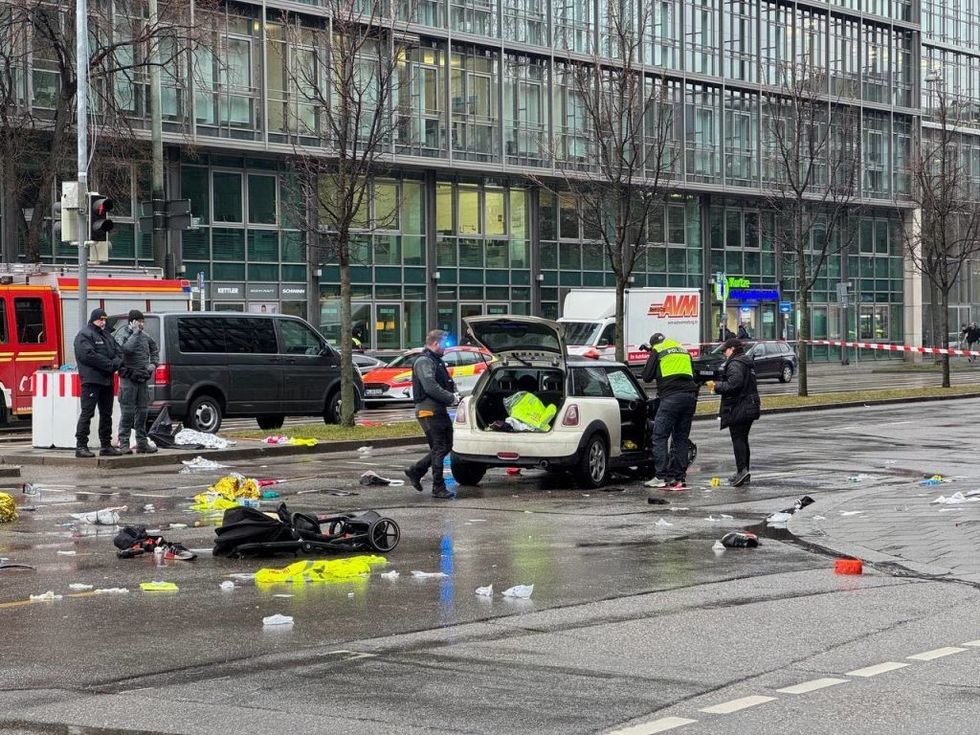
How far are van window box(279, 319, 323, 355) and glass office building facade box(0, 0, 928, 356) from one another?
248 inches

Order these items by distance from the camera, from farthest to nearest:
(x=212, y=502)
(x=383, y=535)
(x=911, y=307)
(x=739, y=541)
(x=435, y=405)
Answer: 1. (x=911, y=307)
2. (x=435, y=405)
3. (x=212, y=502)
4. (x=739, y=541)
5. (x=383, y=535)

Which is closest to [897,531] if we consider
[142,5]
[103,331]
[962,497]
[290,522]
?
[962,497]

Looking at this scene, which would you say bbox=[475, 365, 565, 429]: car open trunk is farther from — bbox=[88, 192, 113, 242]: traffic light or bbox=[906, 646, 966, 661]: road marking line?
bbox=[906, 646, 966, 661]: road marking line

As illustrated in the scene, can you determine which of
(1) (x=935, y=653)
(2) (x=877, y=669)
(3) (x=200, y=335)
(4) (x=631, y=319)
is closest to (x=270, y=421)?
(3) (x=200, y=335)

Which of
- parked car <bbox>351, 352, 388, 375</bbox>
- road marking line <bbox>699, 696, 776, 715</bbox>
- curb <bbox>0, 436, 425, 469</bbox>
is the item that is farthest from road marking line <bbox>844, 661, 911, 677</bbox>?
parked car <bbox>351, 352, 388, 375</bbox>

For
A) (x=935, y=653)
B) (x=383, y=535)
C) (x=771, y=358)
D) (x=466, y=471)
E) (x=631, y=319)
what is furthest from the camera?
(x=771, y=358)

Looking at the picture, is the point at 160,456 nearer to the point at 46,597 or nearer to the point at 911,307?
the point at 46,597

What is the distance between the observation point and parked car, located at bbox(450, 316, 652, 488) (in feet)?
55.7

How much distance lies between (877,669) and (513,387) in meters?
10.3

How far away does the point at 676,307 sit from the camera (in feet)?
154

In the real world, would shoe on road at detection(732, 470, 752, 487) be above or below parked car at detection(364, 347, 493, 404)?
below

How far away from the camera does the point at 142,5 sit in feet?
115

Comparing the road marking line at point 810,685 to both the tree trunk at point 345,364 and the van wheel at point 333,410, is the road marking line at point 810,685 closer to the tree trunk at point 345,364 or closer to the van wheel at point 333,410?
the tree trunk at point 345,364

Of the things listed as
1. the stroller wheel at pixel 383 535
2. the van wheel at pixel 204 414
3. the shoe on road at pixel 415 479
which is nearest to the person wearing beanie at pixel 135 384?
the van wheel at pixel 204 414
